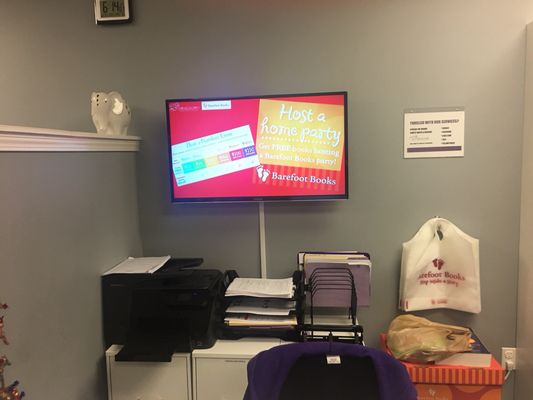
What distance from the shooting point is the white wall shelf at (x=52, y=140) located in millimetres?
1496

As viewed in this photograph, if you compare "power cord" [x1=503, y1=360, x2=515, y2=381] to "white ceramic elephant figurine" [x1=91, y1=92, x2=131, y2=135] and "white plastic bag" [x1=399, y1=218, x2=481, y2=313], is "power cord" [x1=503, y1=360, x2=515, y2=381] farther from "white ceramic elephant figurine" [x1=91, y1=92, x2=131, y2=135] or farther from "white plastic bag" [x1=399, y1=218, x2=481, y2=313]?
"white ceramic elephant figurine" [x1=91, y1=92, x2=131, y2=135]

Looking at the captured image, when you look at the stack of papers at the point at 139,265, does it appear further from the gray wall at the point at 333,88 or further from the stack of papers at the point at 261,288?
the stack of papers at the point at 261,288

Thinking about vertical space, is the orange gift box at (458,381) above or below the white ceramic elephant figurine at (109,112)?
below

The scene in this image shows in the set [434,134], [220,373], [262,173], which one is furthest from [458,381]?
[262,173]

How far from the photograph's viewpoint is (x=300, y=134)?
7.76 ft

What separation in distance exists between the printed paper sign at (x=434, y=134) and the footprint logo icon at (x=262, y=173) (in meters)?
0.79

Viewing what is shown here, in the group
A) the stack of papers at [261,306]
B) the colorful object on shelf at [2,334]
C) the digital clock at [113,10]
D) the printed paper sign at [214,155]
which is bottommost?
the stack of papers at [261,306]

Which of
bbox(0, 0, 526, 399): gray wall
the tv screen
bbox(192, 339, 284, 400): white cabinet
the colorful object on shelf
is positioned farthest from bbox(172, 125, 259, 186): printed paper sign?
the colorful object on shelf

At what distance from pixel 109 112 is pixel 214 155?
2.00 feet

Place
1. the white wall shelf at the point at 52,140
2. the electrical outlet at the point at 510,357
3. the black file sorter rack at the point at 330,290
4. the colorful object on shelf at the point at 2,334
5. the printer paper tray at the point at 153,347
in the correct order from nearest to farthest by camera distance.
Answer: the colorful object on shelf at the point at 2,334
the white wall shelf at the point at 52,140
the printer paper tray at the point at 153,347
the black file sorter rack at the point at 330,290
the electrical outlet at the point at 510,357

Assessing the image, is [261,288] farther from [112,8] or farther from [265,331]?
[112,8]

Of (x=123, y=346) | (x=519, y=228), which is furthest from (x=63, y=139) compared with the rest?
(x=519, y=228)

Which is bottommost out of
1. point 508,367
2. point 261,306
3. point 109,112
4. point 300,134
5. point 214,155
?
point 508,367

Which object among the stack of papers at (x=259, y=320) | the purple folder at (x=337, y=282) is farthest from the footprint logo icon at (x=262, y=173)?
the stack of papers at (x=259, y=320)
